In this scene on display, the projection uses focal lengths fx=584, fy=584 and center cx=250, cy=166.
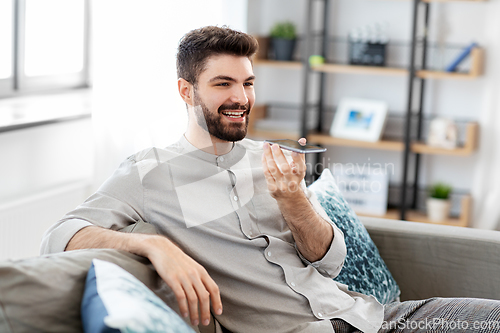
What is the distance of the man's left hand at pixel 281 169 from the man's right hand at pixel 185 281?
28 centimetres

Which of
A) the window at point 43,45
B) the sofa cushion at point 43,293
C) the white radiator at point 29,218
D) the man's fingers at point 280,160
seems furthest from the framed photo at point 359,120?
the sofa cushion at point 43,293

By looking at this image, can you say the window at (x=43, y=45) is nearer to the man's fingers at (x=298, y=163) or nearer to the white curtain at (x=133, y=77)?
the white curtain at (x=133, y=77)

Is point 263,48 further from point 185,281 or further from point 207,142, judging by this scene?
point 185,281

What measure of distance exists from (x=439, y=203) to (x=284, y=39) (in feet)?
4.37

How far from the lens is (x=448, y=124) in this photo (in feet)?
10.9

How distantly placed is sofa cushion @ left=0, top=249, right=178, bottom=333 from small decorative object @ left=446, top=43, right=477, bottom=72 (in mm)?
2730

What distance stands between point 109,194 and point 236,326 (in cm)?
40

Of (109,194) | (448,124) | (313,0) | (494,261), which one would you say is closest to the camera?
(109,194)

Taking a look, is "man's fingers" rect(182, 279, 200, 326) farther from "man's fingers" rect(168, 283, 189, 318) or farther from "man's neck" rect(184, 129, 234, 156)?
"man's neck" rect(184, 129, 234, 156)

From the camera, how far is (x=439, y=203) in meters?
3.30

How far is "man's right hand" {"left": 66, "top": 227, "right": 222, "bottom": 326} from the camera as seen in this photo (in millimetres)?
1051

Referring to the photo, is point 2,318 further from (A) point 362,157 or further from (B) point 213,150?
(A) point 362,157

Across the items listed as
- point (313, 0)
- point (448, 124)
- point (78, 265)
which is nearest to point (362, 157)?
point (448, 124)

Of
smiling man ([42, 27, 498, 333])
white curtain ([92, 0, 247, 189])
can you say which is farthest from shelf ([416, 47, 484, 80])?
smiling man ([42, 27, 498, 333])
